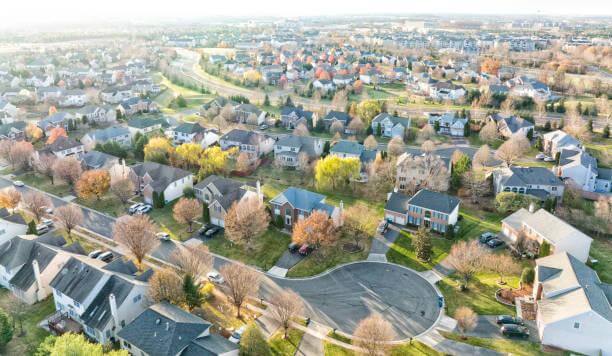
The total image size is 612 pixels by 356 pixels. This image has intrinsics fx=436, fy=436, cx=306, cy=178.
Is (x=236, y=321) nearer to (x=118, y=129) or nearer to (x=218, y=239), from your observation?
(x=218, y=239)

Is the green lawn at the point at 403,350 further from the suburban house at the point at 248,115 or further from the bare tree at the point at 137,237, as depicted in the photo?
the suburban house at the point at 248,115

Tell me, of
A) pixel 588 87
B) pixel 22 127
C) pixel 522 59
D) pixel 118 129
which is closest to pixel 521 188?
pixel 118 129

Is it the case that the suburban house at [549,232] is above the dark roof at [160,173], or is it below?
below

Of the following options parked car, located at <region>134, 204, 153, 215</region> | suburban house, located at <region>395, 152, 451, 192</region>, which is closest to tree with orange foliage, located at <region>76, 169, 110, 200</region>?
parked car, located at <region>134, 204, 153, 215</region>

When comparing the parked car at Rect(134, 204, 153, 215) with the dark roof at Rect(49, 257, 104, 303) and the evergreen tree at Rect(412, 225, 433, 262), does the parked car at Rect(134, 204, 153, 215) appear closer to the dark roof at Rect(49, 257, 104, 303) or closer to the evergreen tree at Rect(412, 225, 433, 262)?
the dark roof at Rect(49, 257, 104, 303)

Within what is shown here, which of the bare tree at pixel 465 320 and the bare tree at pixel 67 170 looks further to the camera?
the bare tree at pixel 67 170

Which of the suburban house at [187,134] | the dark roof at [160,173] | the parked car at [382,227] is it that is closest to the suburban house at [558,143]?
the parked car at [382,227]
